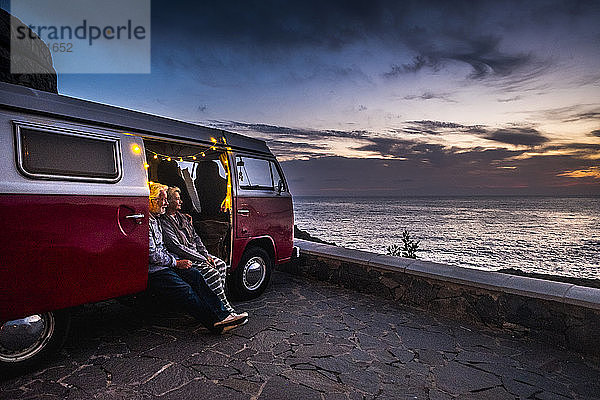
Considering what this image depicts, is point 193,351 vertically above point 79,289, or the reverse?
point 79,289

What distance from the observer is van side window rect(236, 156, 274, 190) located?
5133 mm

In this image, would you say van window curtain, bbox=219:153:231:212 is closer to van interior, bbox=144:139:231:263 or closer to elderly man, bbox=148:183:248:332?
van interior, bbox=144:139:231:263

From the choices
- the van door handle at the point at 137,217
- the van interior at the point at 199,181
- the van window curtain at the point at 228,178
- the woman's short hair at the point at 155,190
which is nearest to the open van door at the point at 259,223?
the van window curtain at the point at 228,178

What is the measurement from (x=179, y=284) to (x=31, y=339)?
133 cm

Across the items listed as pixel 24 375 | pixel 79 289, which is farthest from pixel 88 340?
pixel 79 289

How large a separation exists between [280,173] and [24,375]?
4.05 metres

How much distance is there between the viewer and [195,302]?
395cm

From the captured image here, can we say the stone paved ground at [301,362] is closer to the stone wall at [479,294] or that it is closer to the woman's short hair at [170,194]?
the stone wall at [479,294]

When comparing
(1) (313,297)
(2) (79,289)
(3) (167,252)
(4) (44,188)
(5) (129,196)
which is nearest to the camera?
(4) (44,188)

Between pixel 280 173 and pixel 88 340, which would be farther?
pixel 280 173

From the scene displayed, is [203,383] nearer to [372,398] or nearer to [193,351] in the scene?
[193,351]

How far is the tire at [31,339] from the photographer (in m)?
2.93

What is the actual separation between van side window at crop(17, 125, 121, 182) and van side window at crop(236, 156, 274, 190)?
1874mm

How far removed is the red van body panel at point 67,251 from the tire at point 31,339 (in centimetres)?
23
